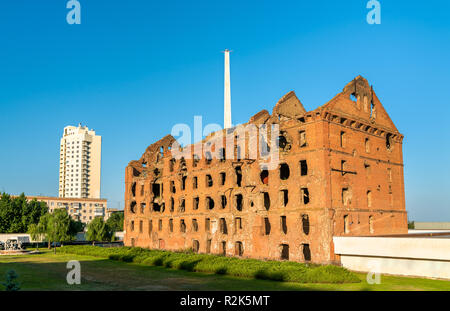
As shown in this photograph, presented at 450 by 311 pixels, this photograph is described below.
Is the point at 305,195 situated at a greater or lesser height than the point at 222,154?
lesser

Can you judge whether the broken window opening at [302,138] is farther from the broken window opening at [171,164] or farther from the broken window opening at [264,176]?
the broken window opening at [171,164]

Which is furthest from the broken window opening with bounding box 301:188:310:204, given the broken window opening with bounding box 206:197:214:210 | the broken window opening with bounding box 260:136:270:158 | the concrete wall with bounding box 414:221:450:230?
the concrete wall with bounding box 414:221:450:230

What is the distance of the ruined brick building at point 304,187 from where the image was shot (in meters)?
30.1

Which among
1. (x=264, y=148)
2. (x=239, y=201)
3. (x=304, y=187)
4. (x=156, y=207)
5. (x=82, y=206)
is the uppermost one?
(x=264, y=148)

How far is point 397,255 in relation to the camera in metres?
25.7

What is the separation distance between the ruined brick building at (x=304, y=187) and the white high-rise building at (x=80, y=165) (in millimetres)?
100286

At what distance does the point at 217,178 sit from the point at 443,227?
3441 cm

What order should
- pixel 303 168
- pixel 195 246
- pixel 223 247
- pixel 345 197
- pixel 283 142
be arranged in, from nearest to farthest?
pixel 345 197, pixel 283 142, pixel 303 168, pixel 223 247, pixel 195 246

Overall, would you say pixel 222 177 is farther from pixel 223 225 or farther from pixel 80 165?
pixel 80 165

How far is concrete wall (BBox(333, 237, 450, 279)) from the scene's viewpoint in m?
24.0

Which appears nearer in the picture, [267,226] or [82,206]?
[267,226]

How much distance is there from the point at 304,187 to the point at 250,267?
7.40m

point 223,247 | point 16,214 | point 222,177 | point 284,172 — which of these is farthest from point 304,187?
point 16,214

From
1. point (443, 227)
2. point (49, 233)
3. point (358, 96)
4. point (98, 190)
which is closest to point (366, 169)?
point (358, 96)
